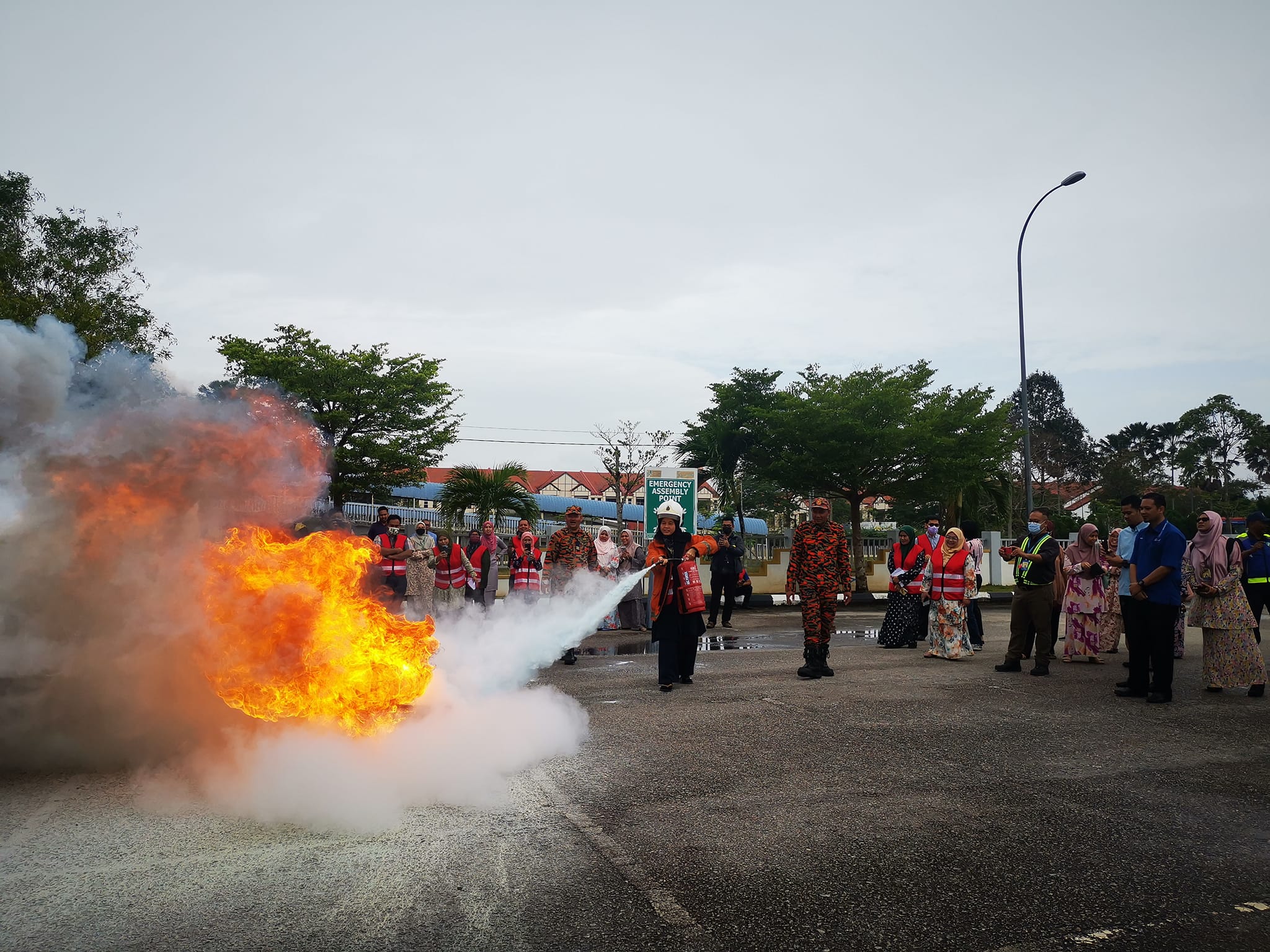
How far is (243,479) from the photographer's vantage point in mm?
5590

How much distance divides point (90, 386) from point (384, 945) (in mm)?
3839

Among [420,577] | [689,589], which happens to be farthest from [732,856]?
[420,577]

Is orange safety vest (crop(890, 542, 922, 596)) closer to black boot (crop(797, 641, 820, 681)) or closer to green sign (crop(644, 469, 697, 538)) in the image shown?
black boot (crop(797, 641, 820, 681))

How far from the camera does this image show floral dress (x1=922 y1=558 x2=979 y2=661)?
1112cm

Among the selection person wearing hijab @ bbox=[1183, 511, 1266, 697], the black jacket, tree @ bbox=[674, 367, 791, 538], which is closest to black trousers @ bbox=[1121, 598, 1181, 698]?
person wearing hijab @ bbox=[1183, 511, 1266, 697]

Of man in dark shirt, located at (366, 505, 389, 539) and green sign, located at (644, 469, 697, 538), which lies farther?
green sign, located at (644, 469, 697, 538)

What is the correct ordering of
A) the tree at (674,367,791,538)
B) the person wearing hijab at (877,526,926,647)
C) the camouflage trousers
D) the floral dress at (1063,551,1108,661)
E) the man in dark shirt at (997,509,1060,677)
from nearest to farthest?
1. the camouflage trousers
2. the man in dark shirt at (997,509,1060,677)
3. the floral dress at (1063,551,1108,661)
4. the person wearing hijab at (877,526,926,647)
5. the tree at (674,367,791,538)

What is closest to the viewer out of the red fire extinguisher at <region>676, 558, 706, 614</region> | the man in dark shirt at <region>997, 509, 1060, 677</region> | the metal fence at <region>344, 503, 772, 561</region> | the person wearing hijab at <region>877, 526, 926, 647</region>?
the red fire extinguisher at <region>676, 558, 706, 614</region>

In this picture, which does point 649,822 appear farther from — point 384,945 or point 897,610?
point 897,610

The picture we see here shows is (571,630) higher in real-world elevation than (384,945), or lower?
higher

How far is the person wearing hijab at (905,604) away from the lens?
1237cm

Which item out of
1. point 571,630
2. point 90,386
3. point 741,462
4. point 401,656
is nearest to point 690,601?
point 571,630

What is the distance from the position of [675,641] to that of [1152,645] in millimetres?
4568

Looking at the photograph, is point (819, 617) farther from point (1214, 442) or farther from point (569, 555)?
point (1214, 442)
